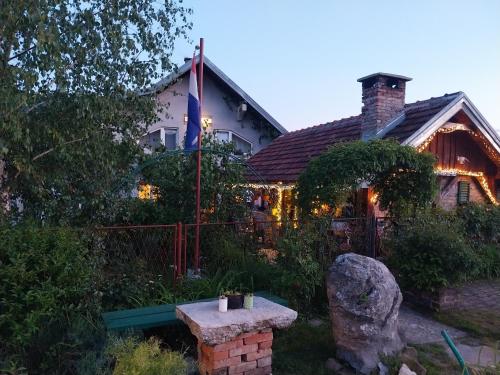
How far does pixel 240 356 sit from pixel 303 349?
1205 mm

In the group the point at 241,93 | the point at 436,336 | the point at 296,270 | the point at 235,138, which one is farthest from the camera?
the point at 235,138

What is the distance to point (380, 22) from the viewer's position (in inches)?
339

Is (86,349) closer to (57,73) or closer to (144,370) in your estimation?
(144,370)

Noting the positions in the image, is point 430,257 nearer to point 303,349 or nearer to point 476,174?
point 303,349

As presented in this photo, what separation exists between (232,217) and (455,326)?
4057 millimetres

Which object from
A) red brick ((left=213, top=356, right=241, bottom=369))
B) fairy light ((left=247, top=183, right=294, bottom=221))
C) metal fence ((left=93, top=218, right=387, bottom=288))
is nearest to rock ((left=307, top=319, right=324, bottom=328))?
metal fence ((left=93, top=218, right=387, bottom=288))

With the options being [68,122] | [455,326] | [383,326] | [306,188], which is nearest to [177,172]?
[306,188]

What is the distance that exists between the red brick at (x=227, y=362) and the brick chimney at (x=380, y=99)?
25.6ft

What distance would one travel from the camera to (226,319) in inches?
150

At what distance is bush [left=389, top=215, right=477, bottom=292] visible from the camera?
6105mm

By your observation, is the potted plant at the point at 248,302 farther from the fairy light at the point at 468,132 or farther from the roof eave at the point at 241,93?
the roof eave at the point at 241,93

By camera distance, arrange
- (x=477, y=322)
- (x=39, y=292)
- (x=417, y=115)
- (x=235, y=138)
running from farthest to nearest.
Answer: (x=235, y=138) < (x=417, y=115) < (x=477, y=322) < (x=39, y=292)

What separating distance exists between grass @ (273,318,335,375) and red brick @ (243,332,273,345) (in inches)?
20.3

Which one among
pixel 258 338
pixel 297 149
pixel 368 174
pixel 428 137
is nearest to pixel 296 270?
pixel 258 338
